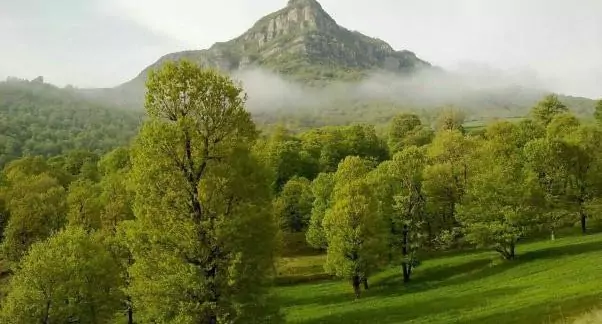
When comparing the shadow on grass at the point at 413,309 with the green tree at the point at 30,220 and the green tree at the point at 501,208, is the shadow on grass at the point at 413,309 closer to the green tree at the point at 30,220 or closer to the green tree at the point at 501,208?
the green tree at the point at 501,208

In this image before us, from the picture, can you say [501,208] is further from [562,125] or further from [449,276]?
[562,125]

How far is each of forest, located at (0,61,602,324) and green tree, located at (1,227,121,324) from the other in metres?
0.16

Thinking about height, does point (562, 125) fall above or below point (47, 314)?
above

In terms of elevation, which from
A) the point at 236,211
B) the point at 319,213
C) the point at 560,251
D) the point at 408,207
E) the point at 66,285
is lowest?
the point at 319,213

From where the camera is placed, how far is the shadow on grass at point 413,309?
158ft

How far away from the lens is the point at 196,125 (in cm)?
3297

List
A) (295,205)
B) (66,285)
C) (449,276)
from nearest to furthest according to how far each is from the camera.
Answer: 1. (66,285)
2. (449,276)
3. (295,205)

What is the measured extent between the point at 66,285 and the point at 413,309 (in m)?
32.8

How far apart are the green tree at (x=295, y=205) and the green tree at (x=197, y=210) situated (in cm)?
7170

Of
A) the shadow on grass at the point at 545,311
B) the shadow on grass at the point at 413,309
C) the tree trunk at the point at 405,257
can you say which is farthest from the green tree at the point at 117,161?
the shadow on grass at the point at 545,311

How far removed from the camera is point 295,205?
109m

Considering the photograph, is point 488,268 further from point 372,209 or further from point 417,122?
point 417,122

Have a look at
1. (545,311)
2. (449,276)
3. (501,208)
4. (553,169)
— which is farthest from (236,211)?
(553,169)

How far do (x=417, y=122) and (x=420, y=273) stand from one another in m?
102
